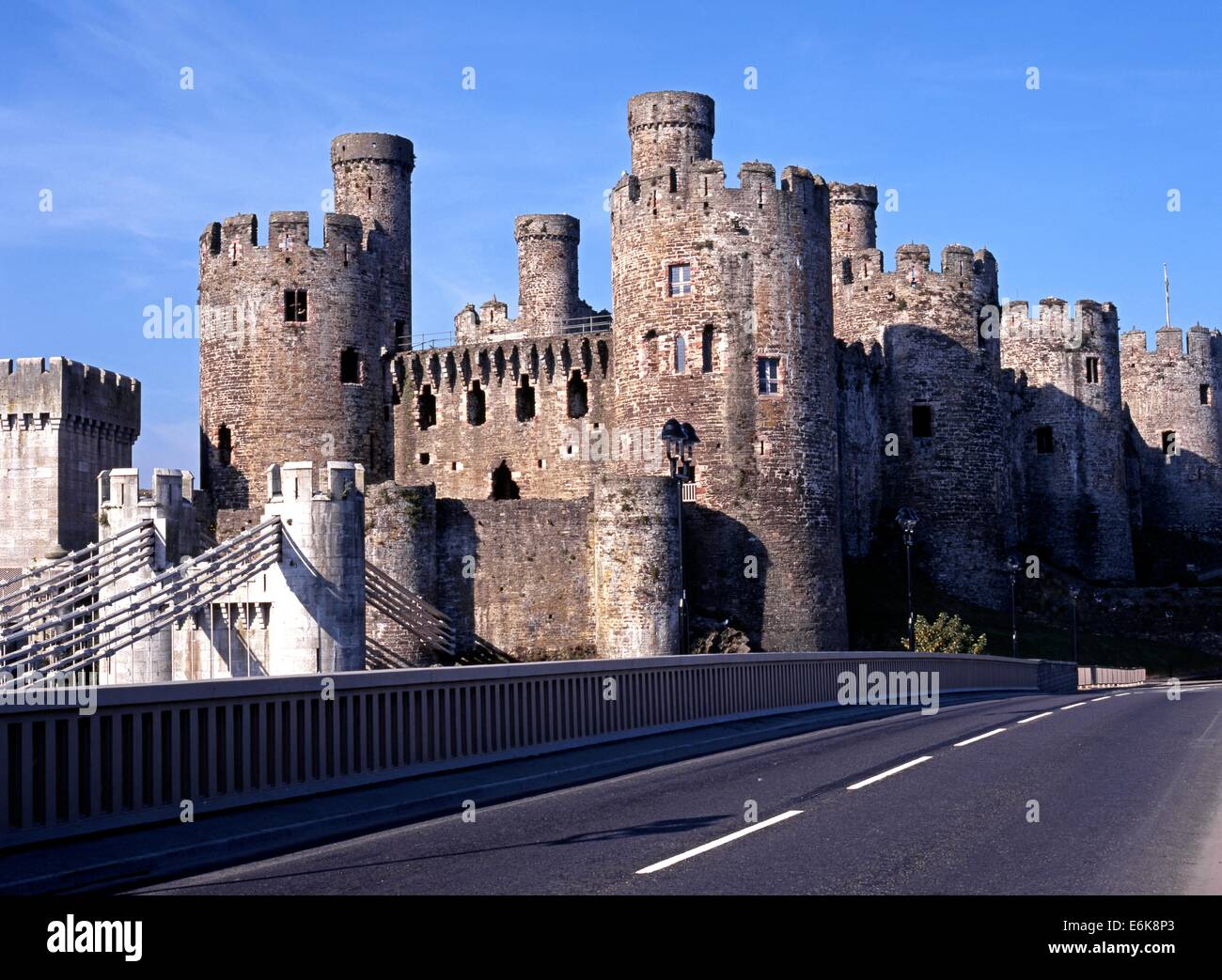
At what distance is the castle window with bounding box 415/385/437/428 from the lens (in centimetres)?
5831

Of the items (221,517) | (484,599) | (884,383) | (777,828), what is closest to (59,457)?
(221,517)

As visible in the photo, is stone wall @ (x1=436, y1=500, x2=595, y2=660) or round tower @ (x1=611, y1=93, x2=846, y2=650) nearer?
stone wall @ (x1=436, y1=500, x2=595, y2=660)

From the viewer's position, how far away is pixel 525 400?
5684 centimetres

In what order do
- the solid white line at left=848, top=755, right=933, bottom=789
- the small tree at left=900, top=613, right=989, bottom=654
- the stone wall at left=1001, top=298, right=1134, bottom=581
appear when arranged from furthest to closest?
1. the stone wall at left=1001, top=298, right=1134, bottom=581
2. the small tree at left=900, top=613, right=989, bottom=654
3. the solid white line at left=848, top=755, right=933, bottom=789

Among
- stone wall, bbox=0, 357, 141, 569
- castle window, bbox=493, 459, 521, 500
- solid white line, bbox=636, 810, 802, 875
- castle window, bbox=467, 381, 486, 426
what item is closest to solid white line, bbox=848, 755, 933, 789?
solid white line, bbox=636, 810, 802, 875

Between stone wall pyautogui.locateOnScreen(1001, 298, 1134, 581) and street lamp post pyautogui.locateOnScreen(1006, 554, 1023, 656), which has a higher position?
stone wall pyautogui.locateOnScreen(1001, 298, 1134, 581)

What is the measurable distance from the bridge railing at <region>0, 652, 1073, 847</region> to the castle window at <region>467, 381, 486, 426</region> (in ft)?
113

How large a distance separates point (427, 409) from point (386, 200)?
793cm

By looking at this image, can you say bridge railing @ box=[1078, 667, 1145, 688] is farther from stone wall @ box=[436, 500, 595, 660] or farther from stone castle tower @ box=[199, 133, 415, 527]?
stone castle tower @ box=[199, 133, 415, 527]

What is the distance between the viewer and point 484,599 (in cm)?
4741

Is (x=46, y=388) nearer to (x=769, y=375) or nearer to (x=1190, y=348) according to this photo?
(x=769, y=375)

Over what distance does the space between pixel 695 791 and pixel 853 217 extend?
52528mm

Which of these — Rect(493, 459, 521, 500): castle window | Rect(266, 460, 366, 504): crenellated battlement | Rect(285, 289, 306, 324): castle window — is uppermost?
Rect(285, 289, 306, 324): castle window

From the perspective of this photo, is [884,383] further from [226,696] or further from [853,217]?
[226,696]
